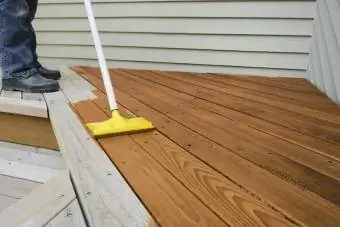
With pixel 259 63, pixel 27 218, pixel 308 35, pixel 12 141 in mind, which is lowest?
pixel 12 141

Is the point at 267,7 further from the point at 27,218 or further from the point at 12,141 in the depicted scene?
the point at 27,218

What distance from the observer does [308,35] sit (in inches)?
81.5

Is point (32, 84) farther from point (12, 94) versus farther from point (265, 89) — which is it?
point (265, 89)

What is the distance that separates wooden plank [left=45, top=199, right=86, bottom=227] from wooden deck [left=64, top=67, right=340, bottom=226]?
121 mm

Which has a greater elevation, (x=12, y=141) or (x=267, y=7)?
(x=267, y=7)

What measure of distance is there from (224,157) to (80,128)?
489mm

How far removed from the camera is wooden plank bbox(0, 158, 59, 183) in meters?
1.44

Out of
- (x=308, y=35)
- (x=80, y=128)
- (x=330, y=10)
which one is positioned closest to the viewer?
(x=80, y=128)

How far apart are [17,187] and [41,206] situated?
82 cm

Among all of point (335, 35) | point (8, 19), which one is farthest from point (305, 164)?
point (8, 19)

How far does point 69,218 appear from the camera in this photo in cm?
66

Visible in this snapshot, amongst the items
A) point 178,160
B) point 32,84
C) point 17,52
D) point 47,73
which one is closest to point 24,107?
point 32,84

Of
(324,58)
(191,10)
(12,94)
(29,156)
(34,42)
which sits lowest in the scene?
(29,156)

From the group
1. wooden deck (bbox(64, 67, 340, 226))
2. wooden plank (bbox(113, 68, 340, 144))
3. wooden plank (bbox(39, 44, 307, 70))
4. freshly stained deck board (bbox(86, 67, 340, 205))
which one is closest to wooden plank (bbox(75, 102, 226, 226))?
wooden deck (bbox(64, 67, 340, 226))
